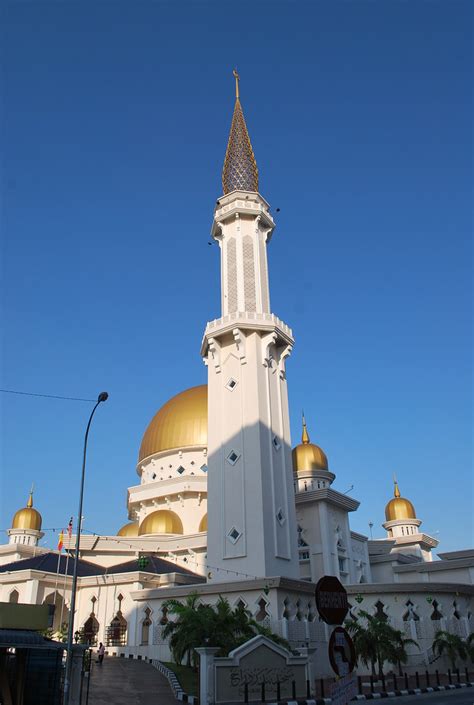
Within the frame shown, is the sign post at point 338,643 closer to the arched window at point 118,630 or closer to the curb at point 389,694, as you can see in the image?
the curb at point 389,694

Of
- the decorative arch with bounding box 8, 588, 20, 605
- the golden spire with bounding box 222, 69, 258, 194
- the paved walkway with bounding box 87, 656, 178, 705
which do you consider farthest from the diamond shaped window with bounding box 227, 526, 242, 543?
the golden spire with bounding box 222, 69, 258, 194

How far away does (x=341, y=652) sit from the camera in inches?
296

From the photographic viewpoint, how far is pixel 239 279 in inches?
1410

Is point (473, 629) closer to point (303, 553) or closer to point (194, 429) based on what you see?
point (303, 553)

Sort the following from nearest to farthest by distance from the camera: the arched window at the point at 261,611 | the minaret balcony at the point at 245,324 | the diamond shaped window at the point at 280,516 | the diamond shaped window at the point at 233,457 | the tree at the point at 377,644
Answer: the tree at the point at 377,644
the arched window at the point at 261,611
the diamond shaped window at the point at 280,516
the diamond shaped window at the point at 233,457
the minaret balcony at the point at 245,324

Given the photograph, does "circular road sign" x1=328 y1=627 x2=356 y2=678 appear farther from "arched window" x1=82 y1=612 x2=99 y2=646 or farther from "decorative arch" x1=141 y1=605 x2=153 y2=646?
"arched window" x1=82 y1=612 x2=99 y2=646

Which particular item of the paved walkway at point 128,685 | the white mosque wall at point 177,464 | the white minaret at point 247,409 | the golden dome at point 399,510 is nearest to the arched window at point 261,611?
the white minaret at point 247,409

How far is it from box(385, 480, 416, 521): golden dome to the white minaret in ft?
95.8

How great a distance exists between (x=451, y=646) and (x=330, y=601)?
23017mm

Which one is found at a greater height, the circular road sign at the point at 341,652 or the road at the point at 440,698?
the circular road sign at the point at 341,652

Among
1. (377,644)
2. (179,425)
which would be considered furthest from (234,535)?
(179,425)

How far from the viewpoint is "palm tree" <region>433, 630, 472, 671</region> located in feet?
88.4

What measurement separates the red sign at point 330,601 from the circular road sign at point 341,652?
0.61ft

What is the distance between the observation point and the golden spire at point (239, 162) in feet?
131
